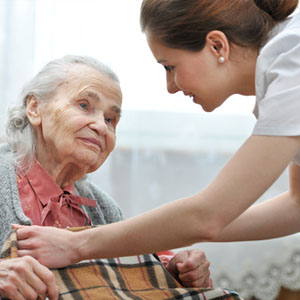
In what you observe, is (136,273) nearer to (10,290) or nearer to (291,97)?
(10,290)

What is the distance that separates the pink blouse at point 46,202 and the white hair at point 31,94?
6cm

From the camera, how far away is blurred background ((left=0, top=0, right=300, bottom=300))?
2529 millimetres

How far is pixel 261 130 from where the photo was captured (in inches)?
43.0

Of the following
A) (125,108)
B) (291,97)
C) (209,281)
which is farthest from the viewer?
(125,108)

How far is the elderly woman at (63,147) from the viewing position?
4.91ft

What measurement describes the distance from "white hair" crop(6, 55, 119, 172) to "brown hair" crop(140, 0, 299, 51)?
488 mm

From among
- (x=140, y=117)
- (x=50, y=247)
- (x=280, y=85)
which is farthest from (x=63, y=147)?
(x=140, y=117)

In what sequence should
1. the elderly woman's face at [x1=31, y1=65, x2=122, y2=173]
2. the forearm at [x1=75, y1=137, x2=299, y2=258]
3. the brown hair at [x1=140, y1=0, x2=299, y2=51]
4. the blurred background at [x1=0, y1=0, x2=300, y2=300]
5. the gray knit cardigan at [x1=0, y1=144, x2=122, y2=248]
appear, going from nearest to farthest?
the forearm at [x1=75, y1=137, x2=299, y2=258] → the brown hair at [x1=140, y1=0, x2=299, y2=51] → the gray knit cardigan at [x1=0, y1=144, x2=122, y2=248] → the elderly woman's face at [x1=31, y1=65, x2=122, y2=173] → the blurred background at [x1=0, y1=0, x2=300, y2=300]

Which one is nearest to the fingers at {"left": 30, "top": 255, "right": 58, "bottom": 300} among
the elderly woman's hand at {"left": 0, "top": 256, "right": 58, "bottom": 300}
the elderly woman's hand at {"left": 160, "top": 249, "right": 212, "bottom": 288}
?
the elderly woman's hand at {"left": 0, "top": 256, "right": 58, "bottom": 300}

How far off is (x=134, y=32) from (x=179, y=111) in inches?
16.7

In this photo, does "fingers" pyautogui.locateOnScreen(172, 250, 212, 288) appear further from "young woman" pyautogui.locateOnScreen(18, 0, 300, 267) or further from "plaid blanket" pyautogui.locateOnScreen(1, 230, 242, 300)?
"young woman" pyautogui.locateOnScreen(18, 0, 300, 267)

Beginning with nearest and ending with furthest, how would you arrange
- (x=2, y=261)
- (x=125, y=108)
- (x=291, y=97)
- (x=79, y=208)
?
(x=291, y=97) < (x=2, y=261) < (x=79, y=208) < (x=125, y=108)

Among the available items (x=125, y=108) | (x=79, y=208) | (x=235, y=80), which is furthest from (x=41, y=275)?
(x=125, y=108)

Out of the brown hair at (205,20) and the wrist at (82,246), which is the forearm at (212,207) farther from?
the brown hair at (205,20)
